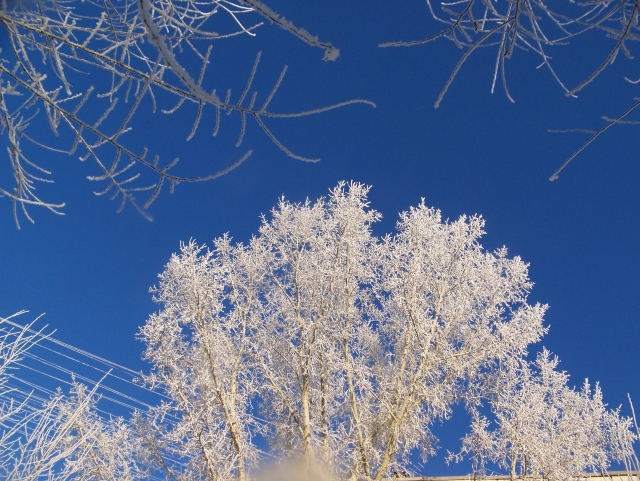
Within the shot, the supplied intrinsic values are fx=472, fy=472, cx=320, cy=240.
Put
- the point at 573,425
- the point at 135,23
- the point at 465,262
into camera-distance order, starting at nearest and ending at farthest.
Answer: the point at 135,23 → the point at 573,425 → the point at 465,262

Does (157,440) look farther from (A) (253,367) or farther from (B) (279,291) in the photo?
(B) (279,291)

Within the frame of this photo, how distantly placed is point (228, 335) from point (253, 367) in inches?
28.3

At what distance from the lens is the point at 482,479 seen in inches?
278

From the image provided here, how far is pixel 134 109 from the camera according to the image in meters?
1.42

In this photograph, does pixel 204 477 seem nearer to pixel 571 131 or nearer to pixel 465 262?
pixel 465 262

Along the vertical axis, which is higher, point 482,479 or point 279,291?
point 279,291

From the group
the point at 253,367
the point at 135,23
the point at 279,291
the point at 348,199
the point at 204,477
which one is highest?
the point at 348,199

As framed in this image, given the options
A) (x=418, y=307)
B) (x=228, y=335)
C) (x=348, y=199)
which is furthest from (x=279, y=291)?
(x=418, y=307)

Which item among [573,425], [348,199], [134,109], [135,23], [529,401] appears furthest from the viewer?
[348,199]

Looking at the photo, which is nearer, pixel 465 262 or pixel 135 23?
pixel 135 23

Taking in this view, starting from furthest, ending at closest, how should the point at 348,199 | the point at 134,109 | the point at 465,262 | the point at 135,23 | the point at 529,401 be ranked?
the point at 348,199 < the point at 465,262 < the point at 529,401 < the point at 135,23 < the point at 134,109

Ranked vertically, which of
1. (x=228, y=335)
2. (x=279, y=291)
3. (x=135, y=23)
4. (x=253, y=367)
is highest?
(x=279, y=291)

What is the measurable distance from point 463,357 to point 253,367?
343 cm

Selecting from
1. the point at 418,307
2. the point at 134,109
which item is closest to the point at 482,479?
the point at 418,307
